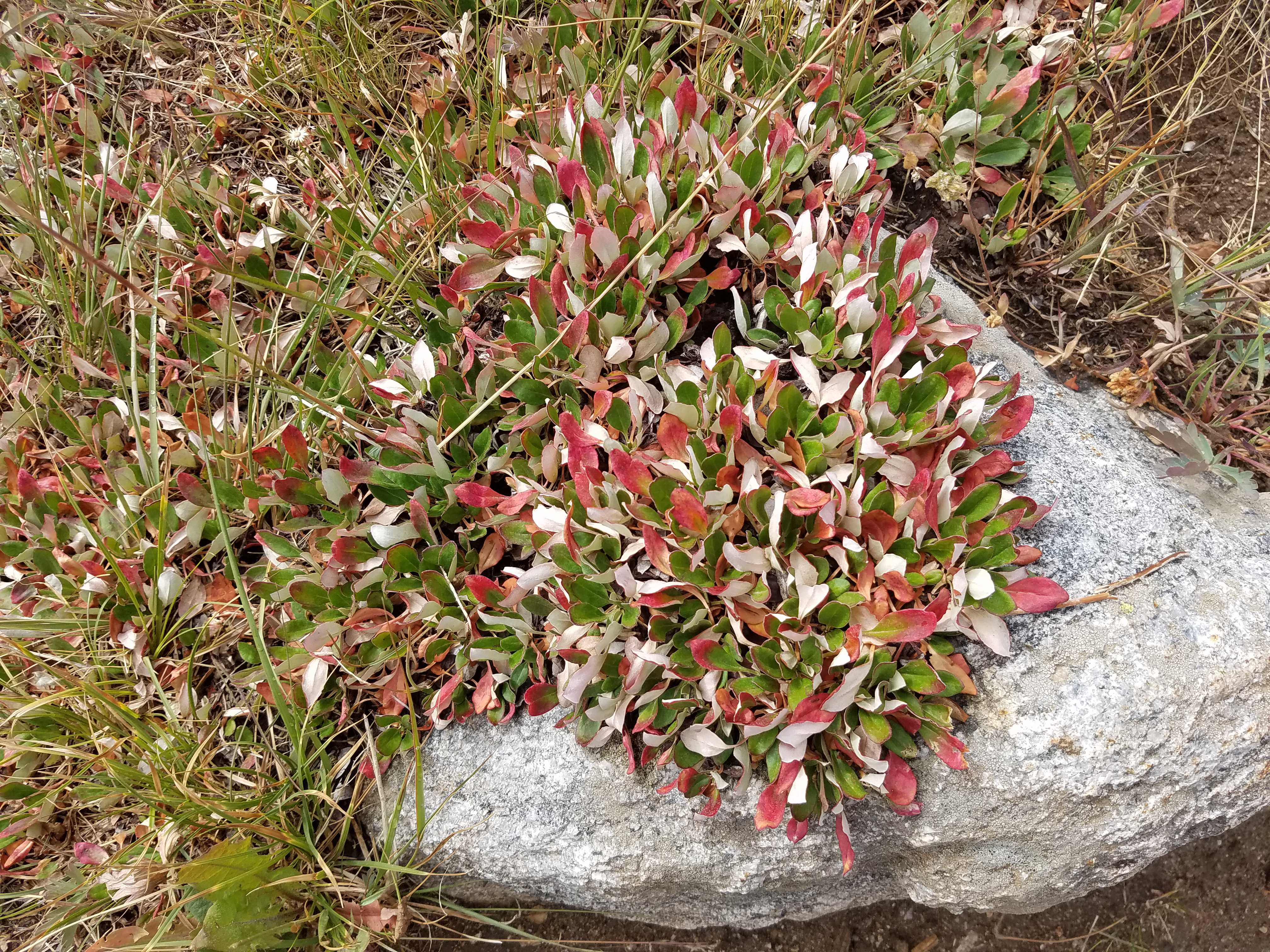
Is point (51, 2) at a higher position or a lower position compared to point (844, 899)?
higher

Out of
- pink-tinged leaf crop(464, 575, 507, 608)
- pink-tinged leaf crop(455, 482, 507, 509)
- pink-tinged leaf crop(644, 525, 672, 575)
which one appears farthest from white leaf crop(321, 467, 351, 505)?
pink-tinged leaf crop(644, 525, 672, 575)

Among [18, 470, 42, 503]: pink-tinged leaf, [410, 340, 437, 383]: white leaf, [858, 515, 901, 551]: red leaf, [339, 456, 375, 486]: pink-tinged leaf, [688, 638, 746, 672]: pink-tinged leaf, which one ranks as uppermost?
[858, 515, 901, 551]: red leaf

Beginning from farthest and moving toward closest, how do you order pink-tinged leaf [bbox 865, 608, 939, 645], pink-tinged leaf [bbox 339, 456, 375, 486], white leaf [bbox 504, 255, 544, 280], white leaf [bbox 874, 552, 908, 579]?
white leaf [bbox 504, 255, 544, 280] < pink-tinged leaf [bbox 339, 456, 375, 486] < white leaf [bbox 874, 552, 908, 579] < pink-tinged leaf [bbox 865, 608, 939, 645]

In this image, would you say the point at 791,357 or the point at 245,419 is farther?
the point at 245,419

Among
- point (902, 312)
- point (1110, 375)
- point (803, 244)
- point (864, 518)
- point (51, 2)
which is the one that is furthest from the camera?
point (51, 2)

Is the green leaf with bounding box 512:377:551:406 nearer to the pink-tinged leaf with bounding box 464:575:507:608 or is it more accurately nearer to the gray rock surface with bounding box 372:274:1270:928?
the pink-tinged leaf with bounding box 464:575:507:608

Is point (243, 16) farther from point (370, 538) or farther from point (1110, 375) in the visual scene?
point (1110, 375)

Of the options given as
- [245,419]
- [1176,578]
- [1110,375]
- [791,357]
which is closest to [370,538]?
[245,419]
